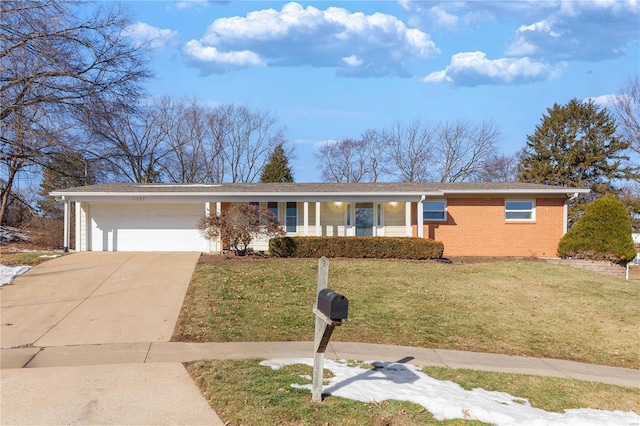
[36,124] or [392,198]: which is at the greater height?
[36,124]

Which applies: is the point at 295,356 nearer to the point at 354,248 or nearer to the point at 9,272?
the point at 9,272

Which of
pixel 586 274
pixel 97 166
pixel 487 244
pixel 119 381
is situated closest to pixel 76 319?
pixel 119 381

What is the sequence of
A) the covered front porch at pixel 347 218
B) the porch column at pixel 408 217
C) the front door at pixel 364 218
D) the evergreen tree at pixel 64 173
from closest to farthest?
the porch column at pixel 408 217, the covered front porch at pixel 347 218, the front door at pixel 364 218, the evergreen tree at pixel 64 173

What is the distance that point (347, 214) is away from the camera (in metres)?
19.8

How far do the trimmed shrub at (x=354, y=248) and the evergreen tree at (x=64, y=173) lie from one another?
39.4 ft

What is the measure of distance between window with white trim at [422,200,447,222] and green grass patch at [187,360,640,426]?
44.1ft

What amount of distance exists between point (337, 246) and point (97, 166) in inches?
684

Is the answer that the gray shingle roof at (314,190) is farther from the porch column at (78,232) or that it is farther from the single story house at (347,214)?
the porch column at (78,232)

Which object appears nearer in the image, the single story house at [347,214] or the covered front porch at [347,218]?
the single story house at [347,214]

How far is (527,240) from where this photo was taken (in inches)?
754

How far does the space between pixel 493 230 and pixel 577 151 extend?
64.1 feet

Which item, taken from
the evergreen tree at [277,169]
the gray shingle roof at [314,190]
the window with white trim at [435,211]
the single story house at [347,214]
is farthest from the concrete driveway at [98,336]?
the evergreen tree at [277,169]

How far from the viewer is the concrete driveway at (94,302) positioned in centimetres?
746

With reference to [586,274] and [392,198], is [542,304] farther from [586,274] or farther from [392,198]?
[392,198]
